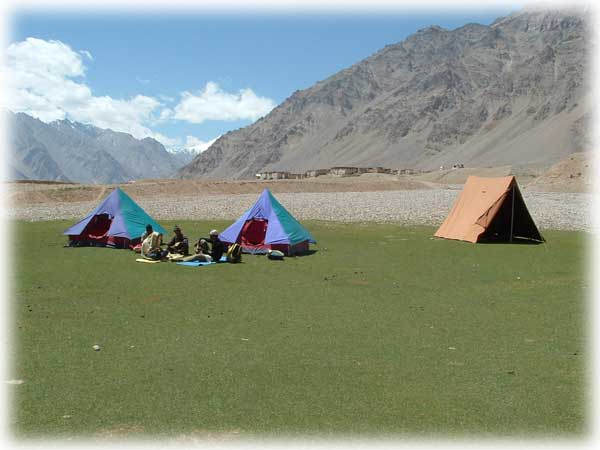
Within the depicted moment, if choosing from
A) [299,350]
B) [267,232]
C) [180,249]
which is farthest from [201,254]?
[299,350]

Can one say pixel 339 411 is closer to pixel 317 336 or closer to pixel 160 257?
pixel 317 336

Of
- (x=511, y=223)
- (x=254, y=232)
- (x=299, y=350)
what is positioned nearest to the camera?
(x=299, y=350)

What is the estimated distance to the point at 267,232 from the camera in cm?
1959

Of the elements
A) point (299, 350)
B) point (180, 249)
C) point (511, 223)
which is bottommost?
point (299, 350)

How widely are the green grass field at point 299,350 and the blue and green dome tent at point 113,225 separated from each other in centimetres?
390

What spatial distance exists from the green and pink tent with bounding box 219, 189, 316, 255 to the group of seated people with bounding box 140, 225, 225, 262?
5.22ft

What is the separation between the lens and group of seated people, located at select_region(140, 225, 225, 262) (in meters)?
17.8

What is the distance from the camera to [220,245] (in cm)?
1786

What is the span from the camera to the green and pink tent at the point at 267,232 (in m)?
19.2

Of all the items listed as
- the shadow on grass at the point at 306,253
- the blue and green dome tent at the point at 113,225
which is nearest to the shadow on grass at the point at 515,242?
the shadow on grass at the point at 306,253

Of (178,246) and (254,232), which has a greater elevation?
(254,232)

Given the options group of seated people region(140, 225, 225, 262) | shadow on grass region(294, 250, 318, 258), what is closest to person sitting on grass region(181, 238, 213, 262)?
group of seated people region(140, 225, 225, 262)

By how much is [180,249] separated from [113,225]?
12.7 ft

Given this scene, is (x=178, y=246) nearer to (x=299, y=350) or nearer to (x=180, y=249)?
(x=180, y=249)
